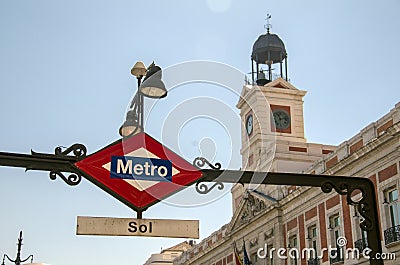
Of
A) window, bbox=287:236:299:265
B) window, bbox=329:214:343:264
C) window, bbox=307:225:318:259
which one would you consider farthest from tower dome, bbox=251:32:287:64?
window, bbox=329:214:343:264

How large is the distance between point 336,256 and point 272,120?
14324mm

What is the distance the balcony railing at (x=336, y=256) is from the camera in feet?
87.6

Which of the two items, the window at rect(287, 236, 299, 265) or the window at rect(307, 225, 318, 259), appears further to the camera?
the window at rect(287, 236, 299, 265)

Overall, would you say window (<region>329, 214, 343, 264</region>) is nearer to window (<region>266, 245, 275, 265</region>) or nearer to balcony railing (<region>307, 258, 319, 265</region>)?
balcony railing (<region>307, 258, 319, 265</region>)

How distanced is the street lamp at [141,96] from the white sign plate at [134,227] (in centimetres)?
103

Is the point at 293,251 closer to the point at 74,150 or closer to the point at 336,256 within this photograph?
the point at 336,256

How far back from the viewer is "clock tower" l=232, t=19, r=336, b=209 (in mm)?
36656

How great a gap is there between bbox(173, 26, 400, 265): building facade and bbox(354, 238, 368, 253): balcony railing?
38 millimetres

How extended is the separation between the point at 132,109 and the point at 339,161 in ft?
65.0

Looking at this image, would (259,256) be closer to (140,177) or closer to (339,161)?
(339,161)

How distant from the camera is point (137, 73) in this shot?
25.6ft

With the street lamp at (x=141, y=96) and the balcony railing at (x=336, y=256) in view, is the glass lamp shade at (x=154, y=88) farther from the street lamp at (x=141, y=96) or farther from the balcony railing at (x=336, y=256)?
the balcony railing at (x=336, y=256)

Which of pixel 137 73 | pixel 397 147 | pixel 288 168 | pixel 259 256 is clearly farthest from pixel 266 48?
pixel 137 73

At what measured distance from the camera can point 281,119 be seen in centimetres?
4059
